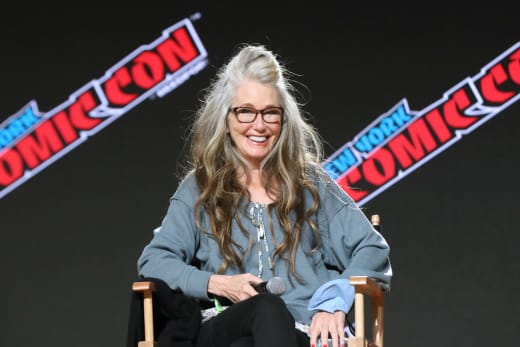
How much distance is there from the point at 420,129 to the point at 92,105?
1.54 meters

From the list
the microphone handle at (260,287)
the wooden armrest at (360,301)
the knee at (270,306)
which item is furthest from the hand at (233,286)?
the wooden armrest at (360,301)

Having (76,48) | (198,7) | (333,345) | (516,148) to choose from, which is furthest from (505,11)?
(333,345)

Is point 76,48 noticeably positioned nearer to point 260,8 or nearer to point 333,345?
point 260,8

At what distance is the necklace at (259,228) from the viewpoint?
297cm

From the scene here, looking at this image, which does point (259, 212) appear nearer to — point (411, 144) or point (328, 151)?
point (328, 151)

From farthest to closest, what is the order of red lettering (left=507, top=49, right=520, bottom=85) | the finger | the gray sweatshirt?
red lettering (left=507, top=49, right=520, bottom=85) → the gray sweatshirt → the finger

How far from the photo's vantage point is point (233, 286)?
276 centimetres

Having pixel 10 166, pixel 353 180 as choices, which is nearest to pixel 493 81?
pixel 353 180

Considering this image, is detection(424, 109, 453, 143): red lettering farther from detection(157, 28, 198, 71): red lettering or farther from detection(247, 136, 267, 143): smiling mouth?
detection(247, 136, 267, 143): smiling mouth

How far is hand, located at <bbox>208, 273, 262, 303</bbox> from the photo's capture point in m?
2.71

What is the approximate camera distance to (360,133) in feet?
15.8

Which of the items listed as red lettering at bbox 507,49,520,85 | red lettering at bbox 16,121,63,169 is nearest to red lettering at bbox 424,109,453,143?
red lettering at bbox 507,49,520,85

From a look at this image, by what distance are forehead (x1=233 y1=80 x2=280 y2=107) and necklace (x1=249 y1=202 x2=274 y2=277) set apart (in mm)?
303

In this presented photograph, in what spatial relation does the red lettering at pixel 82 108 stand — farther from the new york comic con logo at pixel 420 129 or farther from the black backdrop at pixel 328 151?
the new york comic con logo at pixel 420 129
